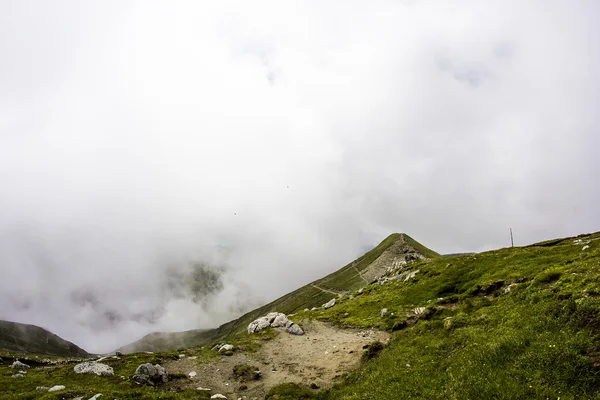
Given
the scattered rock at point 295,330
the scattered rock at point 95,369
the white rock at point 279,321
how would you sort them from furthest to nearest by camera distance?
the white rock at point 279,321 → the scattered rock at point 295,330 → the scattered rock at point 95,369

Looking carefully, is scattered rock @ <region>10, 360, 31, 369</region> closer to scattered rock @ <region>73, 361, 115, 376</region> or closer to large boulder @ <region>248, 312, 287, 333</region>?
scattered rock @ <region>73, 361, 115, 376</region>

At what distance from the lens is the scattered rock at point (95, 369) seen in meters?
37.8

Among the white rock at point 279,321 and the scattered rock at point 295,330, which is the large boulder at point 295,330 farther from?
the white rock at point 279,321

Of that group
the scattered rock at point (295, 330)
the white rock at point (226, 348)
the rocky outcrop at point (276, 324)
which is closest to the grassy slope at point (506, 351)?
the white rock at point (226, 348)

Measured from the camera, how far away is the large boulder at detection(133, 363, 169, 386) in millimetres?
35278

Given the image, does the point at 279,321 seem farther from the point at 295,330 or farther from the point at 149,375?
the point at 149,375

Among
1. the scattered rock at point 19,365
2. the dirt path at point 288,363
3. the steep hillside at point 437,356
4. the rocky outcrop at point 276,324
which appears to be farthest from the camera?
the rocky outcrop at point 276,324

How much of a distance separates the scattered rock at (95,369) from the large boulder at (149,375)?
4.05 m

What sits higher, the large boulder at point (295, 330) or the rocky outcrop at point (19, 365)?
the rocky outcrop at point (19, 365)

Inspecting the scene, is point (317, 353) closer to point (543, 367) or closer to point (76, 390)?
point (76, 390)

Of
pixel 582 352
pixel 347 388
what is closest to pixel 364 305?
pixel 347 388

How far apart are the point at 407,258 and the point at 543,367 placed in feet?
441

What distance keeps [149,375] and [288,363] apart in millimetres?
16998

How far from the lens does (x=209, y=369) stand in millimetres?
42875
